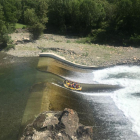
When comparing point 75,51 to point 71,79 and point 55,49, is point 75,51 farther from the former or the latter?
point 71,79

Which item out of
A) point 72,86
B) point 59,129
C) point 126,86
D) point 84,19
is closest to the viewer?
point 59,129

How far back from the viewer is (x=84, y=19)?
32438 mm

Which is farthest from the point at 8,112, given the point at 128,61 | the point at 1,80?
the point at 128,61

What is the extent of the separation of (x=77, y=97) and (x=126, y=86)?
15.8 feet

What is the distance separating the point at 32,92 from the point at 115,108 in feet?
20.4

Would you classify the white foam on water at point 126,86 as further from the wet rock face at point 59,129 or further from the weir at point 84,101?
the wet rock face at point 59,129

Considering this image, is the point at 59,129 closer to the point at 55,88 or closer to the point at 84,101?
the point at 84,101

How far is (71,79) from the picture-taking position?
16281 mm

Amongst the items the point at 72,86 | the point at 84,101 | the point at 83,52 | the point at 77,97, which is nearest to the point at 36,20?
the point at 83,52

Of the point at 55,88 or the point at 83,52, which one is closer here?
the point at 55,88

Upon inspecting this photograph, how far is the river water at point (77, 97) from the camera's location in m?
10.3

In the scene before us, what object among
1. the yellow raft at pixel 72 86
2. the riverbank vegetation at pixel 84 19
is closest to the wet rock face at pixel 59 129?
the yellow raft at pixel 72 86

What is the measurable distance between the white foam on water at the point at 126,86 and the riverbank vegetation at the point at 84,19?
9727 millimetres

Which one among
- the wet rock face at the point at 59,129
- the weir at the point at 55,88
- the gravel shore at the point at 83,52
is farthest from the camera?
the gravel shore at the point at 83,52
